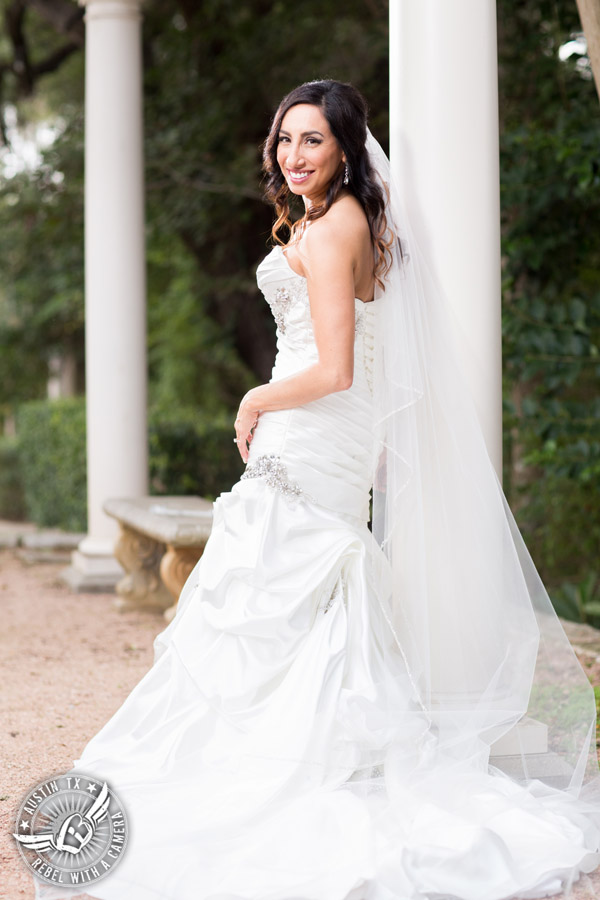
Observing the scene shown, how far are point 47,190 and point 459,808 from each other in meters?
7.91

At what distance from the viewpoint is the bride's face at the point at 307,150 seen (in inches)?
116

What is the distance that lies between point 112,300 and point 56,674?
3244 mm

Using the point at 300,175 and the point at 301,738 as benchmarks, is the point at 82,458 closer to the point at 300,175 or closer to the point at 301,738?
the point at 300,175

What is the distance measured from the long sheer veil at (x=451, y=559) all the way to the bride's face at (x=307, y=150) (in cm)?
16

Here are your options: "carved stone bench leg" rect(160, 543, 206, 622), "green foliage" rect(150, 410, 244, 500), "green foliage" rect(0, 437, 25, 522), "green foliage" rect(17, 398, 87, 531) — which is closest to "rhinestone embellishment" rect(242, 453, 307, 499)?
"carved stone bench leg" rect(160, 543, 206, 622)

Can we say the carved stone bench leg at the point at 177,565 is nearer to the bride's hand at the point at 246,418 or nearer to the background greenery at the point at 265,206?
the background greenery at the point at 265,206

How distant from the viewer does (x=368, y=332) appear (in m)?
3.12

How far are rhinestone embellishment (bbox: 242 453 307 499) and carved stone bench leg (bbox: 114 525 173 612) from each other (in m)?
3.70

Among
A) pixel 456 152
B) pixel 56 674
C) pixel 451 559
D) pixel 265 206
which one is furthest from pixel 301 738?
pixel 265 206

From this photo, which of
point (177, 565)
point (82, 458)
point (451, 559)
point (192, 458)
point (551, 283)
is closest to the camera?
point (451, 559)

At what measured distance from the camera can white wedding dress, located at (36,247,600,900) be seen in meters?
2.58

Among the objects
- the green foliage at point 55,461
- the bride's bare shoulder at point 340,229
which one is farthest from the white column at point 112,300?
the bride's bare shoulder at point 340,229

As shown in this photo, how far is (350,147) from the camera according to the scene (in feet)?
9.77

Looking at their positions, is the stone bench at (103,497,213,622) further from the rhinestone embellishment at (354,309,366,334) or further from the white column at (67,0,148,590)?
the rhinestone embellishment at (354,309,366,334)
